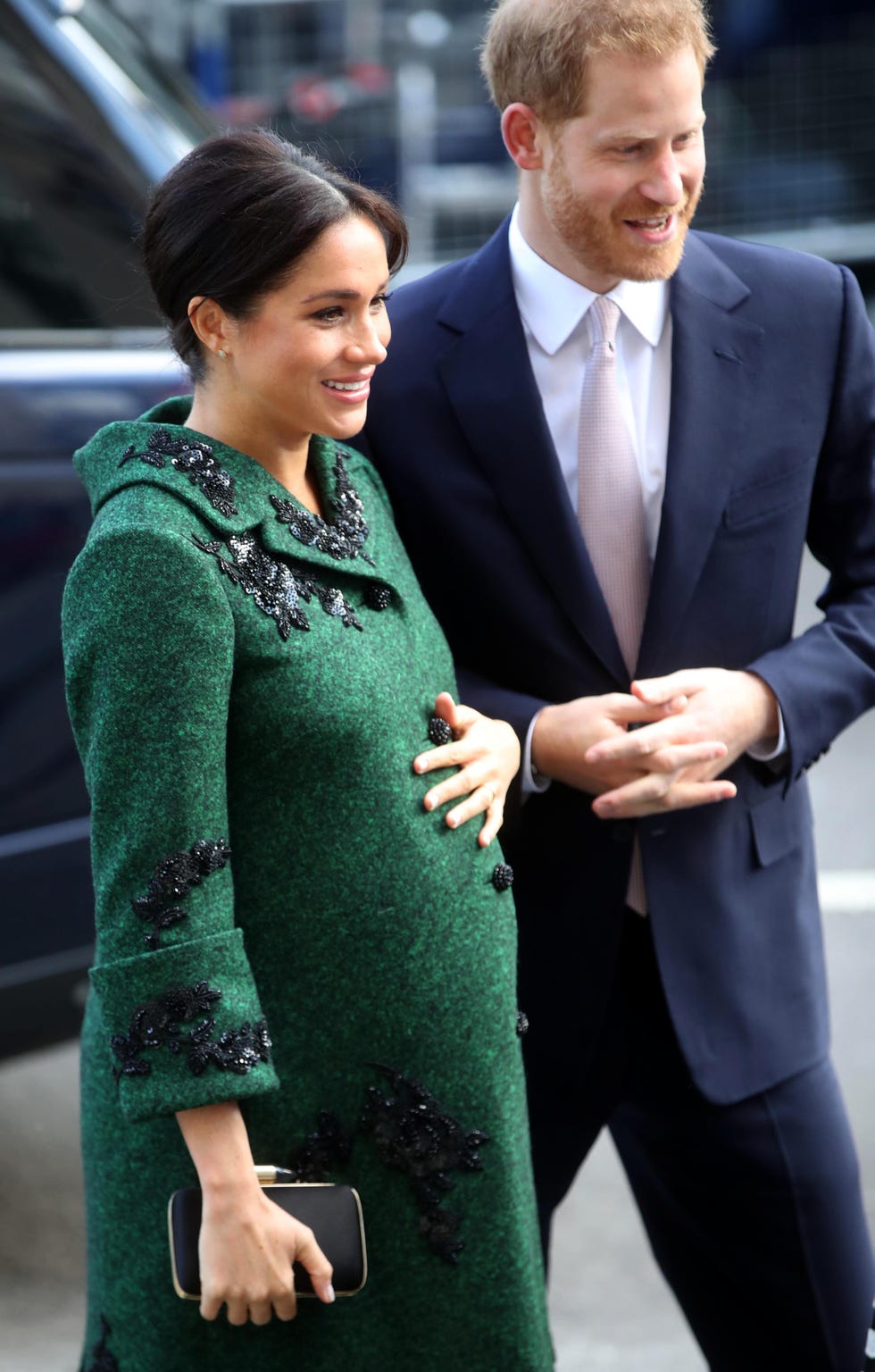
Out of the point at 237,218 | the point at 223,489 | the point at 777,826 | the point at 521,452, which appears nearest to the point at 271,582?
the point at 223,489

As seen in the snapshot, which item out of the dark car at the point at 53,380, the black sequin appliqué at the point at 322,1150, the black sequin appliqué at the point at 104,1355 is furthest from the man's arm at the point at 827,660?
the dark car at the point at 53,380

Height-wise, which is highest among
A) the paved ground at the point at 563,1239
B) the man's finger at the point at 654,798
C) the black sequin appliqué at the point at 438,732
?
the black sequin appliqué at the point at 438,732

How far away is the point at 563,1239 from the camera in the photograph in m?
3.40

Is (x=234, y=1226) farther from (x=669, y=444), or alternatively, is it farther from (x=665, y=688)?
(x=669, y=444)

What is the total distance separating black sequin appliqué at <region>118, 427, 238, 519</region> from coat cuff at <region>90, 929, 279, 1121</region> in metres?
0.42

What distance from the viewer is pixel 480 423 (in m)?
2.12

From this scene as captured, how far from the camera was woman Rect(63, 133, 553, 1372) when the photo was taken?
5.46ft

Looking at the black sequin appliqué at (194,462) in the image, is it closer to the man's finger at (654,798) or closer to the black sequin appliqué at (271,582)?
the black sequin appliqué at (271,582)

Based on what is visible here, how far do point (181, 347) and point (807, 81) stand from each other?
29.7 ft

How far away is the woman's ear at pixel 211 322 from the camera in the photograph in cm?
176

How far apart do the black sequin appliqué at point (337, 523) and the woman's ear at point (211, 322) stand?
160 millimetres

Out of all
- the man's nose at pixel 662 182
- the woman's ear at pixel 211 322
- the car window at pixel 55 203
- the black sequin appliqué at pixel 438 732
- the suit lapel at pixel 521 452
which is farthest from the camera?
the car window at pixel 55 203

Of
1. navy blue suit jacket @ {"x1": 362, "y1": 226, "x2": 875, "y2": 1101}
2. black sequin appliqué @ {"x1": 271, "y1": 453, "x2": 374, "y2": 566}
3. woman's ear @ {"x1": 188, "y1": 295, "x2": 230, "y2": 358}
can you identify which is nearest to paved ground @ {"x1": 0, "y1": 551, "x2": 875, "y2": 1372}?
navy blue suit jacket @ {"x1": 362, "y1": 226, "x2": 875, "y2": 1101}

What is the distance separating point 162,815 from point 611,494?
747 millimetres
